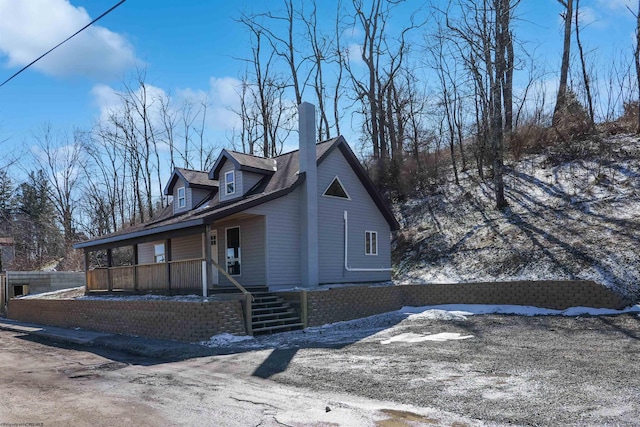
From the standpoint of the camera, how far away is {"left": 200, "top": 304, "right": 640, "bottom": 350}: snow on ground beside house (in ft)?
37.1

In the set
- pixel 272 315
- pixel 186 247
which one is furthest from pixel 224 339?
pixel 186 247

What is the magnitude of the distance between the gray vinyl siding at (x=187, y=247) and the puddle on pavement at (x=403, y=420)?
13759 mm

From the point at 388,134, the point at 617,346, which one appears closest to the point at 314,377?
the point at 617,346

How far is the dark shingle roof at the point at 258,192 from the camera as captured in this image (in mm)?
14766

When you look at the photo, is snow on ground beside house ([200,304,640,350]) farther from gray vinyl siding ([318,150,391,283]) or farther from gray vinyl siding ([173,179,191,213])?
gray vinyl siding ([173,179,191,213])

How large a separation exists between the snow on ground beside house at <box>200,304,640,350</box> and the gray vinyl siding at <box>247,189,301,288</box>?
2366 mm

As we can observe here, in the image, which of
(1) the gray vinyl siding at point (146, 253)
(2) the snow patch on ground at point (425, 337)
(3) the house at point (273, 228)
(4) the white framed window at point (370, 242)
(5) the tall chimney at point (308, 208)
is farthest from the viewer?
(1) the gray vinyl siding at point (146, 253)

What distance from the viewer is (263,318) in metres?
13.6

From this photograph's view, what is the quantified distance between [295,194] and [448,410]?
11.5 m

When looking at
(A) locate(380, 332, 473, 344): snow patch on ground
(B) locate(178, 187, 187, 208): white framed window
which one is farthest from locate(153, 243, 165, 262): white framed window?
(A) locate(380, 332, 473, 344): snow patch on ground

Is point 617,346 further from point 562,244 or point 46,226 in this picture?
point 46,226

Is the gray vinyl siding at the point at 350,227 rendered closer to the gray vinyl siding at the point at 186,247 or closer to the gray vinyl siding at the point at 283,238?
the gray vinyl siding at the point at 283,238

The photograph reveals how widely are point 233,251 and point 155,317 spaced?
168 inches

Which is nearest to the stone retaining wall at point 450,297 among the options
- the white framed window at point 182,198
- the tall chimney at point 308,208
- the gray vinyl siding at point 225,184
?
the tall chimney at point 308,208
